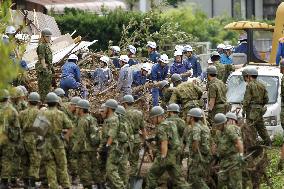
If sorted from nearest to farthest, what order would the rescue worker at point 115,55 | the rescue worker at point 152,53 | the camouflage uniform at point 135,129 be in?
the camouflage uniform at point 135,129, the rescue worker at point 115,55, the rescue worker at point 152,53

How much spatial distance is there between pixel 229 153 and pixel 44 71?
719 cm

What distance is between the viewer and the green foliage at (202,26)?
61.8 meters

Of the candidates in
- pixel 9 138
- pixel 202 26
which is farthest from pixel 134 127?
pixel 202 26

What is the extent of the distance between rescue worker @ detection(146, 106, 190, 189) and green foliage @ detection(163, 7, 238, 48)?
35036 mm

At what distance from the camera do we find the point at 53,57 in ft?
111

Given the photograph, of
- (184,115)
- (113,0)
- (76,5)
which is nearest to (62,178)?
(184,115)

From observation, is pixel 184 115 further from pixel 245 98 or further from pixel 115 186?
pixel 115 186

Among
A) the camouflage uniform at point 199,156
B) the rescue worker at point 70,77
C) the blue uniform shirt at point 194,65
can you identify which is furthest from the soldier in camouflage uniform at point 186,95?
the blue uniform shirt at point 194,65

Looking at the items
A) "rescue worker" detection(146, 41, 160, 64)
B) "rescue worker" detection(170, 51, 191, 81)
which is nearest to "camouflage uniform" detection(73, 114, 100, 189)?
"rescue worker" detection(170, 51, 191, 81)

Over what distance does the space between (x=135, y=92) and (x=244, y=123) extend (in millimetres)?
4759

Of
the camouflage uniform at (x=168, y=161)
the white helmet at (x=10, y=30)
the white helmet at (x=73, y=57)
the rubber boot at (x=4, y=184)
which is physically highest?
the white helmet at (x=10, y=30)

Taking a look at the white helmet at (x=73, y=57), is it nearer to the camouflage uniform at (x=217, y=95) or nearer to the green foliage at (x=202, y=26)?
the camouflage uniform at (x=217, y=95)

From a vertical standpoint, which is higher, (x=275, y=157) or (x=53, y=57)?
(x=53, y=57)

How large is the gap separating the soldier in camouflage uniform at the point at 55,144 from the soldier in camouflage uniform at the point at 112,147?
0.76 meters
